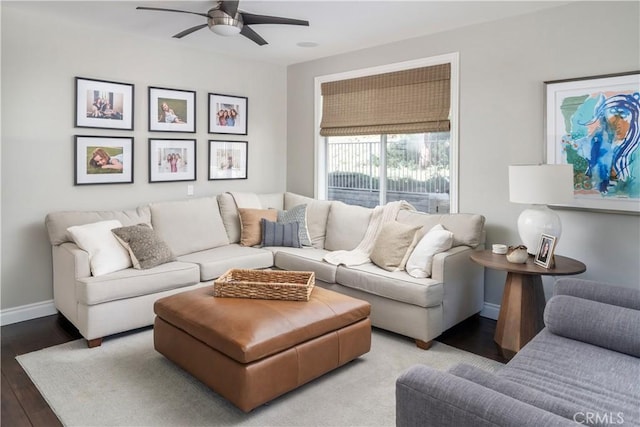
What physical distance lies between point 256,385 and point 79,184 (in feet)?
9.03

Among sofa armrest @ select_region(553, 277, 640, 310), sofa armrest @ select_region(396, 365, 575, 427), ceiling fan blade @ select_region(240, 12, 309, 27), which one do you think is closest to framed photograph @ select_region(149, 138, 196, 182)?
ceiling fan blade @ select_region(240, 12, 309, 27)

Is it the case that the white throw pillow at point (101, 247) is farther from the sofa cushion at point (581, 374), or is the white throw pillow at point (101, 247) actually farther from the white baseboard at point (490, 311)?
the white baseboard at point (490, 311)

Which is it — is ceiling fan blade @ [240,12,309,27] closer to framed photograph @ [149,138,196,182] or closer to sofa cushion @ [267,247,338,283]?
framed photograph @ [149,138,196,182]

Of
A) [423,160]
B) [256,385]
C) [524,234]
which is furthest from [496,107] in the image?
[256,385]

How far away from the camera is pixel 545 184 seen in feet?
9.85

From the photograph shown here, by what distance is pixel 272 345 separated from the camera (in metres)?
2.39

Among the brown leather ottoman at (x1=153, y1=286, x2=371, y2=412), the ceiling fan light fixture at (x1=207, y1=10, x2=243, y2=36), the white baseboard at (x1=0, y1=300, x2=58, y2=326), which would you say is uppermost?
the ceiling fan light fixture at (x1=207, y1=10, x2=243, y2=36)

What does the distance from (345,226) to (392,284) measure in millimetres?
1211

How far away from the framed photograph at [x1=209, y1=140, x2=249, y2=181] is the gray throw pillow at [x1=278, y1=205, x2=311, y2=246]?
2.88 ft

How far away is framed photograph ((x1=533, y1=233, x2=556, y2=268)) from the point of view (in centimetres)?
298

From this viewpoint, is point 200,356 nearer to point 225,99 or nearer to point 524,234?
point 524,234

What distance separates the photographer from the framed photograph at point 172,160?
4.50m

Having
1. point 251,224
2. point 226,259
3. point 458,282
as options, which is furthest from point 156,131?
point 458,282

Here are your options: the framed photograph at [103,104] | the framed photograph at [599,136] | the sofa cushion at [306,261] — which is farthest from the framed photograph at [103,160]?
the framed photograph at [599,136]
